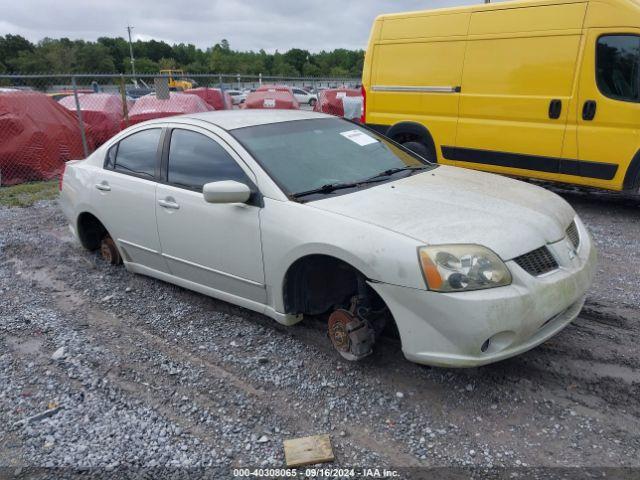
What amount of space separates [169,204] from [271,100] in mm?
11287

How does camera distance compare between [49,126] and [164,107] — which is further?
[164,107]

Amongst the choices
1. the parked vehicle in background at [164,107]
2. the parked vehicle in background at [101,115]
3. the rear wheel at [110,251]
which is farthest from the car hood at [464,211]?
the parked vehicle in background at [101,115]

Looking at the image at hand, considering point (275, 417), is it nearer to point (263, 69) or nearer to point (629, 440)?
point (629, 440)

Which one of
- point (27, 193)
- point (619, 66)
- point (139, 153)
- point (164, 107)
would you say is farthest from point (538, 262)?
point (164, 107)

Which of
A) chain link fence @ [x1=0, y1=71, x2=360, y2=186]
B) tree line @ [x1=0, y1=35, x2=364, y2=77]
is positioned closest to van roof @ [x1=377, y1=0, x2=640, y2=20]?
chain link fence @ [x1=0, y1=71, x2=360, y2=186]

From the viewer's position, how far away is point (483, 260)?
271cm

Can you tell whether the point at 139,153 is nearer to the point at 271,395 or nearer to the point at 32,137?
the point at 271,395

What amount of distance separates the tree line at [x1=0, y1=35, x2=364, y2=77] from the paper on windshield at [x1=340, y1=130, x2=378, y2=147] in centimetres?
6402

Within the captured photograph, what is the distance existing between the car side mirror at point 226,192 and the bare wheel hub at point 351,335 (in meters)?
0.95

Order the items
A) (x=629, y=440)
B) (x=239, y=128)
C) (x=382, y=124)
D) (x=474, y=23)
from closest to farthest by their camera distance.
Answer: (x=629, y=440) → (x=239, y=128) → (x=474, y=23) → (x=382, y=124)

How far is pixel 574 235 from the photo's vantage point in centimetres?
334

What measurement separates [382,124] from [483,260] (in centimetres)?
574

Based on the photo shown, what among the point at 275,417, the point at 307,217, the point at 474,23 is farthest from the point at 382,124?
the point at 275,417

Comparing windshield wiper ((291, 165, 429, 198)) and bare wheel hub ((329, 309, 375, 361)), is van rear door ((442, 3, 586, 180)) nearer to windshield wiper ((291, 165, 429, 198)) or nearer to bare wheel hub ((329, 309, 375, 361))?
windshield wiper ((291, 165, 429, 198))
